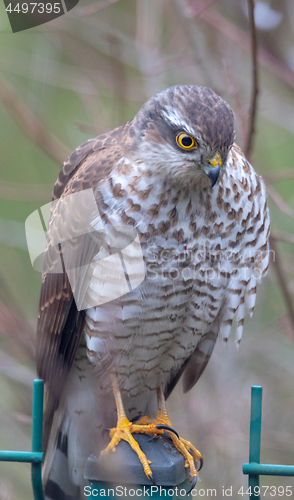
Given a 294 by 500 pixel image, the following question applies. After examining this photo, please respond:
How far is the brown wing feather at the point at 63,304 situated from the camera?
1.86 m

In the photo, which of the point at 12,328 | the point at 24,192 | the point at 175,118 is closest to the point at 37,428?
the point at 12,328

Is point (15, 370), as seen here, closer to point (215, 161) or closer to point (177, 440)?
point (177, 440)

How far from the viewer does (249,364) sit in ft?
9.43

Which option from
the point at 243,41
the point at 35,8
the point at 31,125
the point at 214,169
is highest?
Answer: the point at 35,8

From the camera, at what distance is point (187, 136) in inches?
64.2

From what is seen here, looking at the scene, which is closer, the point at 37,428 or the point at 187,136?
the point at 37,428

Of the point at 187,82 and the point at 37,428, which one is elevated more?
the point at 187,82

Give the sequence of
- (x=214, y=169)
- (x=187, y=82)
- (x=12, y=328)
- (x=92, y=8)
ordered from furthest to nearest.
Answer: (x=187, y=82) → (x=92, y=8) → (x=214, y=169) → (x=12, y=328)

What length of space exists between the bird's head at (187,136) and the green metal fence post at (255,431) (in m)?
0.63

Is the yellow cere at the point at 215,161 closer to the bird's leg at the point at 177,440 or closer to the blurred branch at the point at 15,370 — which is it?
the bird's leg at the point at 177,440

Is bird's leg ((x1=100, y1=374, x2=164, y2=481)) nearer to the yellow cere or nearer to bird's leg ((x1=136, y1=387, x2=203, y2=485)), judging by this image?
bird's leg ((x1=136, y1=387, x2=203, y2=485))

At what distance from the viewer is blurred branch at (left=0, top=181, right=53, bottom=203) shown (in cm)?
227

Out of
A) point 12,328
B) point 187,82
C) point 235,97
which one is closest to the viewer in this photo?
point 12,328

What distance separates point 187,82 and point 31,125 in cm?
89
